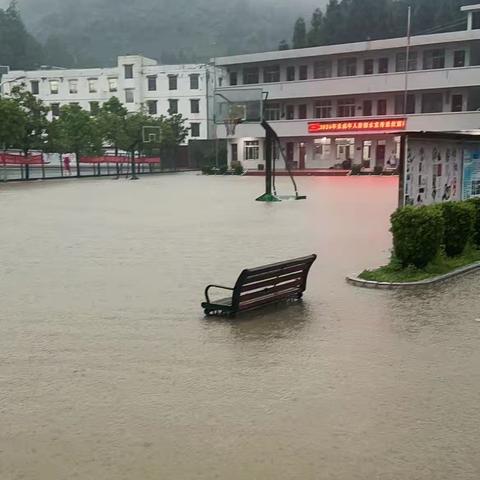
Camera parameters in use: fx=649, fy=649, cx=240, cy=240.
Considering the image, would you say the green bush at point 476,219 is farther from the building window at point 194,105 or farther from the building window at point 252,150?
the building window at point 194,105

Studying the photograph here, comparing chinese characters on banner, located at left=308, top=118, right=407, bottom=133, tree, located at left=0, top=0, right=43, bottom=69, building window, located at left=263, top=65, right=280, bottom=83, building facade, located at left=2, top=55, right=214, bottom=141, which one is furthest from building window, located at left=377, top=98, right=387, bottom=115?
tree, located at left=0, top=0, right=43, bottom=69

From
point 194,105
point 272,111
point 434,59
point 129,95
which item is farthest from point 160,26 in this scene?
point 434,59

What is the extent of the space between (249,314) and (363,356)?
6.63ft

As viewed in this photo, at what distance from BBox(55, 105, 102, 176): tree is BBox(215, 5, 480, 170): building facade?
480 inches

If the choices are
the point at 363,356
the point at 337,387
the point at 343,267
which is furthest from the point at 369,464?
the point at 343,267

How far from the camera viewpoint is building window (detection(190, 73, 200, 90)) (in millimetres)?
75812

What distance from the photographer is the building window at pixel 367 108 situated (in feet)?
192

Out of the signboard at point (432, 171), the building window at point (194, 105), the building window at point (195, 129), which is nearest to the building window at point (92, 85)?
the building window at point (194, 105)

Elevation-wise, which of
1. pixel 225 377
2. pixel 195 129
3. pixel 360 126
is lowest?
pixel 225 377

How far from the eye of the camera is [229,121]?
3566cm

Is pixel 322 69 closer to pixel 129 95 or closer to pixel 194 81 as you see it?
pixel 194 81

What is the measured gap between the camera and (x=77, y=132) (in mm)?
51031

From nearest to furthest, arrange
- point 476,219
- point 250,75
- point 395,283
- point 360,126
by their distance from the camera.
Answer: point 395,283
point 476,219
point 360,126
point 250,75

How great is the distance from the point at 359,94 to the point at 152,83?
30363 millimetres
